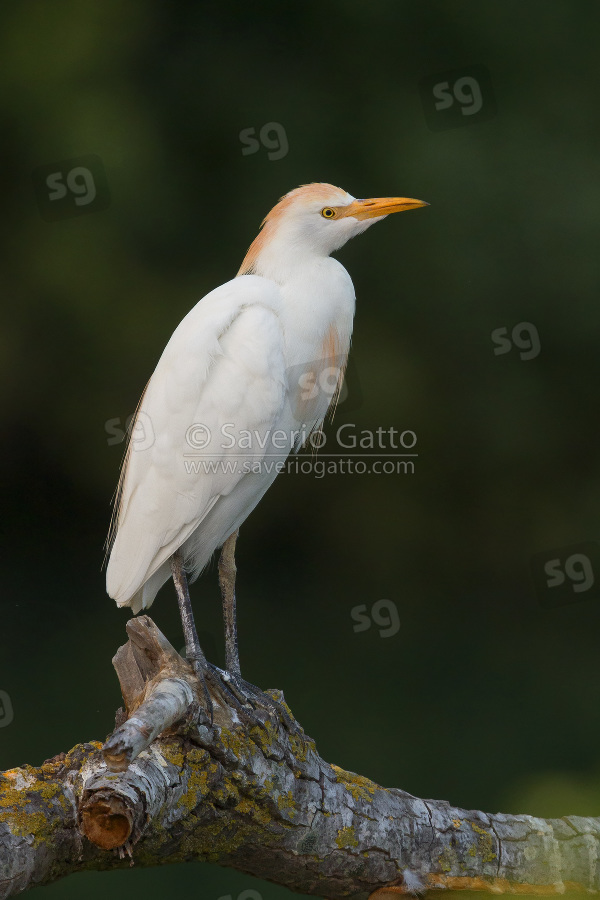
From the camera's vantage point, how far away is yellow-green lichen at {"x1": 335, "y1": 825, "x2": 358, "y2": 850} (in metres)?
1.50

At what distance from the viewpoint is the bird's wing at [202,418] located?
5.85ft

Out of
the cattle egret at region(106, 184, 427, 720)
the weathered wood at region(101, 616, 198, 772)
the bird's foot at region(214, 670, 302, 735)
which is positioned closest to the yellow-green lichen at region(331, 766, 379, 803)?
the bird's foot at region(214, 670, 302, 735)

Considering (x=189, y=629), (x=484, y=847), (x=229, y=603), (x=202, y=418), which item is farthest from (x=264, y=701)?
(x=202, y=418)

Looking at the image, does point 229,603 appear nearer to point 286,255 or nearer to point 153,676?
point 153,676

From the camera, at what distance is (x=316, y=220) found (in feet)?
6.34

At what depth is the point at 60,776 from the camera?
1254 millimetres

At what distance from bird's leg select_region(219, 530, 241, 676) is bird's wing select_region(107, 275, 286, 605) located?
20 centimetres

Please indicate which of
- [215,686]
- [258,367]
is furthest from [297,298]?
[215,686]

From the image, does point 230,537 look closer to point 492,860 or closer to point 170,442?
point 170,442

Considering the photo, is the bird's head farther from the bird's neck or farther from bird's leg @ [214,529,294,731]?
bird's leg @ [214,529,294,731]

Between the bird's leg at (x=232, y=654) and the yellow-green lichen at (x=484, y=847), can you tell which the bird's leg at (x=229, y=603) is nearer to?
the bird's leg at (x=232, y=654)

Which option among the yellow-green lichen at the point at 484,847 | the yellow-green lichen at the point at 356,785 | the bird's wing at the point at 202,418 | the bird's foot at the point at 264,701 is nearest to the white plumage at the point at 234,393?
the bird's wing at the point at 202,418

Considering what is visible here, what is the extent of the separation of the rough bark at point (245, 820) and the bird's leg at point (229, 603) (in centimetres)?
19

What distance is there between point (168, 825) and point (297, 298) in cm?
103
